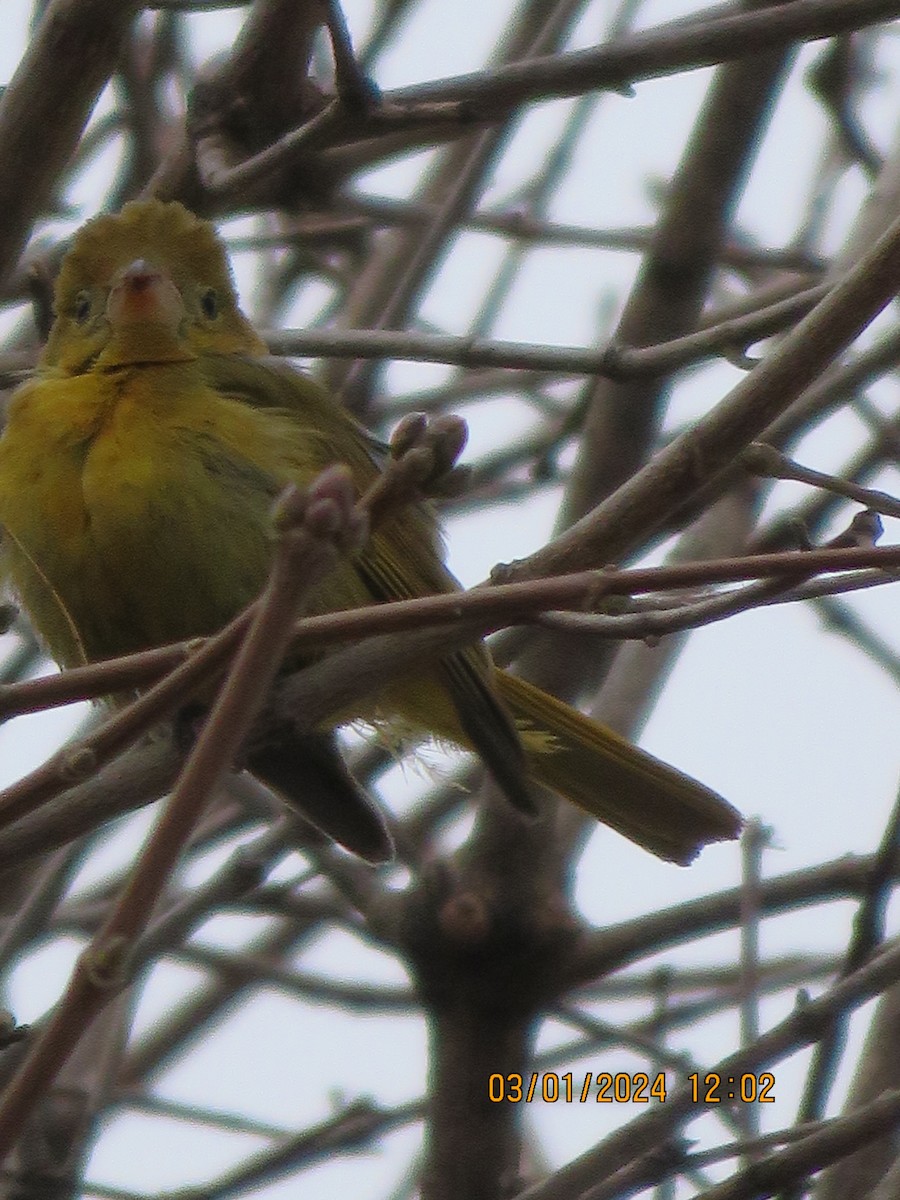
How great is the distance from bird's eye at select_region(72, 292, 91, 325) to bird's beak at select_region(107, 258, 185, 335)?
8cm

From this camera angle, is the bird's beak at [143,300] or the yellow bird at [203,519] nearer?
the yellow bird at [203,519]

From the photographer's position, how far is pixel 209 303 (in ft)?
13.3

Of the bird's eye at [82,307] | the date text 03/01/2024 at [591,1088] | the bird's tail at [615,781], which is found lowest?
the date text 03/01/2024 at [591,1088]

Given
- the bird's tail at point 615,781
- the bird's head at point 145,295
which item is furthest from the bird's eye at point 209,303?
the bird's tail at point 615,781

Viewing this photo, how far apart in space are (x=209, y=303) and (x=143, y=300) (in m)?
0.31

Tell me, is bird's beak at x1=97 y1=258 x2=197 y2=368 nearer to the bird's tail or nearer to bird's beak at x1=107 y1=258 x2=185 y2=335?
bird's beak at x1=107 y1=258 x2=185 y2=335

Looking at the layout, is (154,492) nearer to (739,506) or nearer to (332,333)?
(332,333)

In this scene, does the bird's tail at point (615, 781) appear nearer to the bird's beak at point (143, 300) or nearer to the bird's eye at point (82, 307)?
the bird's beak at point (143, 300)

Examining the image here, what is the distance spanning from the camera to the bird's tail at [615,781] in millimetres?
3801

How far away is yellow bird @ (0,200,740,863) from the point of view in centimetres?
341

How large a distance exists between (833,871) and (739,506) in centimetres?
111

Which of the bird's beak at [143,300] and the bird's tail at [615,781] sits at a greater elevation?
the bird's beak at [143,300]

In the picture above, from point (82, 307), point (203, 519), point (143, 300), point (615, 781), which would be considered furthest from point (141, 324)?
point (615, 781)

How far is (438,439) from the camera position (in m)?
1.86
